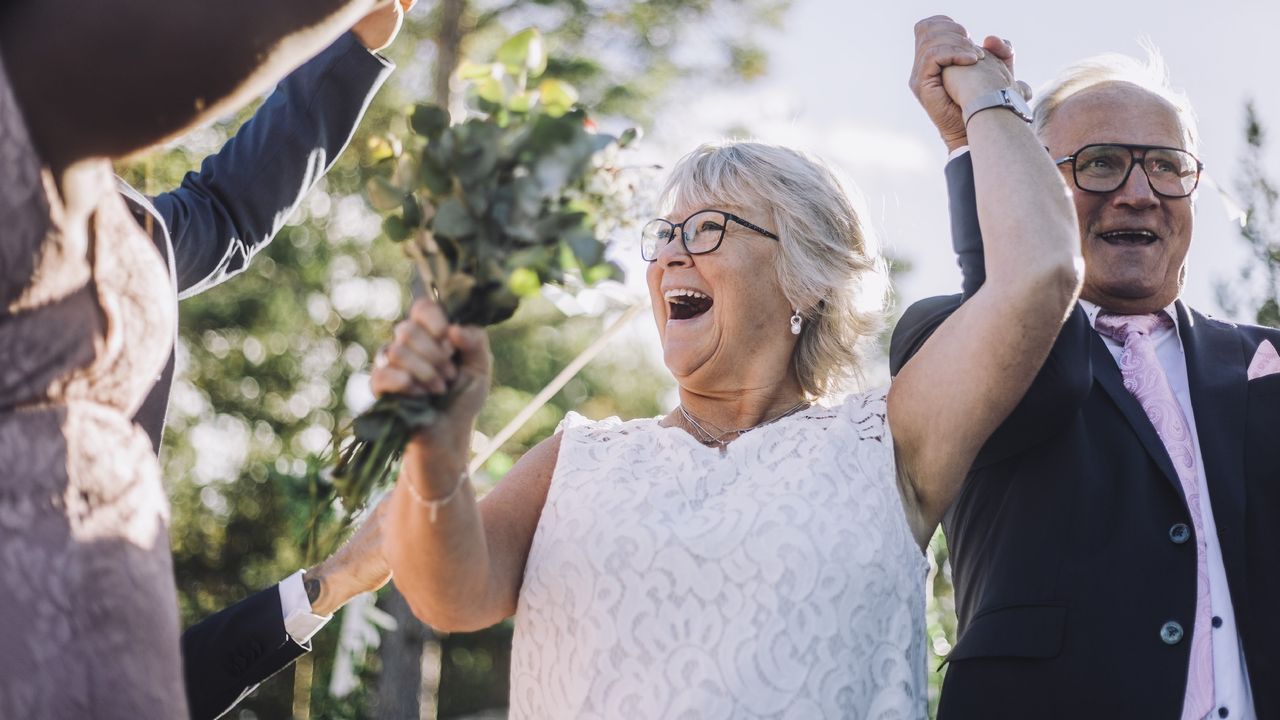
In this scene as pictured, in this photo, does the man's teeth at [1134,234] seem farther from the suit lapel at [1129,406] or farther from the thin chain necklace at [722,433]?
the thin chain necklace at [722,433]

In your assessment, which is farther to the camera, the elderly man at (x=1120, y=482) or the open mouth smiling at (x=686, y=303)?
the open mouth smiling at (x=686, y=303)

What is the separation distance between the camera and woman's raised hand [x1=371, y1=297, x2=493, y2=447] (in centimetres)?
179

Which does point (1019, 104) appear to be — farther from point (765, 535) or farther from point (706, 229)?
point (765, 535)

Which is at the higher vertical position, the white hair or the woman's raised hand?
the white hair

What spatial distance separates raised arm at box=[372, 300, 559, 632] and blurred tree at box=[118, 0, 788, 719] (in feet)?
33.3

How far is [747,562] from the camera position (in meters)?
2.52

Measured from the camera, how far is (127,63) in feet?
4.65

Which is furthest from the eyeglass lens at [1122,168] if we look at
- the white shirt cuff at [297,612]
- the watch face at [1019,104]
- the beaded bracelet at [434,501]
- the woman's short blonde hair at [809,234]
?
the white shirt cuff at [297,612]

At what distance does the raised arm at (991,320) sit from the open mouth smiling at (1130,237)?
0.48m

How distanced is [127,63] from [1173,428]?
2.29m

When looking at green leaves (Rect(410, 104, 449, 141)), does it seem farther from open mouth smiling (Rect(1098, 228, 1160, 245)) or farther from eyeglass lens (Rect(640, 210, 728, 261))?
open mouth smiling (Rect(1098, 228, 1160, 245))

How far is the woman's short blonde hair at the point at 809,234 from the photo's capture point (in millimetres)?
3029

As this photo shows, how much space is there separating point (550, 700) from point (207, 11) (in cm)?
156

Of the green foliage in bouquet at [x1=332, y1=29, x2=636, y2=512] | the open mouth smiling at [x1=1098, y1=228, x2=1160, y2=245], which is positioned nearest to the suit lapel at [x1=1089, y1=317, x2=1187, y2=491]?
the open mouth smiling at [x1=1098, y1=228, x2=1160, y2=245]
